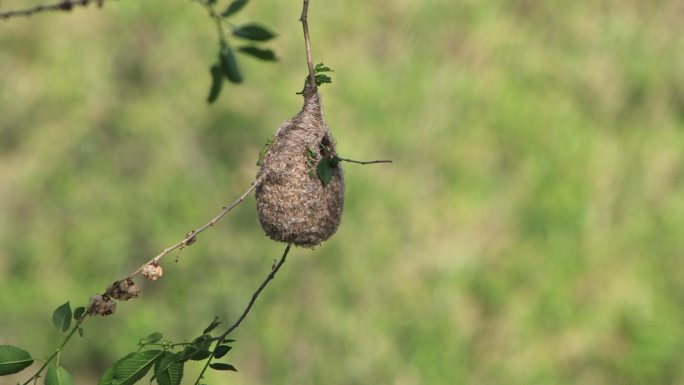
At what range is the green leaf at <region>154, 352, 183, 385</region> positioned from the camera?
57.1 inches

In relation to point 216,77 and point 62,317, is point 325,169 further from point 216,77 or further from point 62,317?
point 62,317

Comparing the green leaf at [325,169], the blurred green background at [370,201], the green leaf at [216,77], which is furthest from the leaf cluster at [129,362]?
the blurred green background at [370,201]

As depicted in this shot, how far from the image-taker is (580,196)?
5.02m

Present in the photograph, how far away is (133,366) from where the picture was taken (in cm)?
145

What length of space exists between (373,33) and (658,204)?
1739 mm

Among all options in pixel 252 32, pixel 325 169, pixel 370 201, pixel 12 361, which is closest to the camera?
pixel 12 361

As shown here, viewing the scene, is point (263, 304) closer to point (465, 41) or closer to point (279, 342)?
point (279, 342)

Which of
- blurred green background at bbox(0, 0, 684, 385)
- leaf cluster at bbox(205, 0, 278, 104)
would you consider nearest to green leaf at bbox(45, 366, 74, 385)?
leaf cluster at bbox(205, 0, 278, 104)

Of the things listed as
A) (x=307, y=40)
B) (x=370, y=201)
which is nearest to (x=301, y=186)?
(x=307, y=40)

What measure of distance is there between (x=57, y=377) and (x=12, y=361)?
7 cm

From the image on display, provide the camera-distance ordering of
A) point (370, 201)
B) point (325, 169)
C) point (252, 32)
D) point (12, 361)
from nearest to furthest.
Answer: point (12, 361)
point (325, 169)
point (252, 32)
point (370, 201)

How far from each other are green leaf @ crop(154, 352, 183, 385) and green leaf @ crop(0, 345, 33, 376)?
0.17 meters

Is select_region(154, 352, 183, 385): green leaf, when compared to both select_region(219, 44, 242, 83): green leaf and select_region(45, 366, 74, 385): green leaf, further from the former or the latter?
select_region(219, 44, 242, 83): green leaf

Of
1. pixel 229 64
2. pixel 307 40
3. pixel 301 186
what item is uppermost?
pixel 307 40
